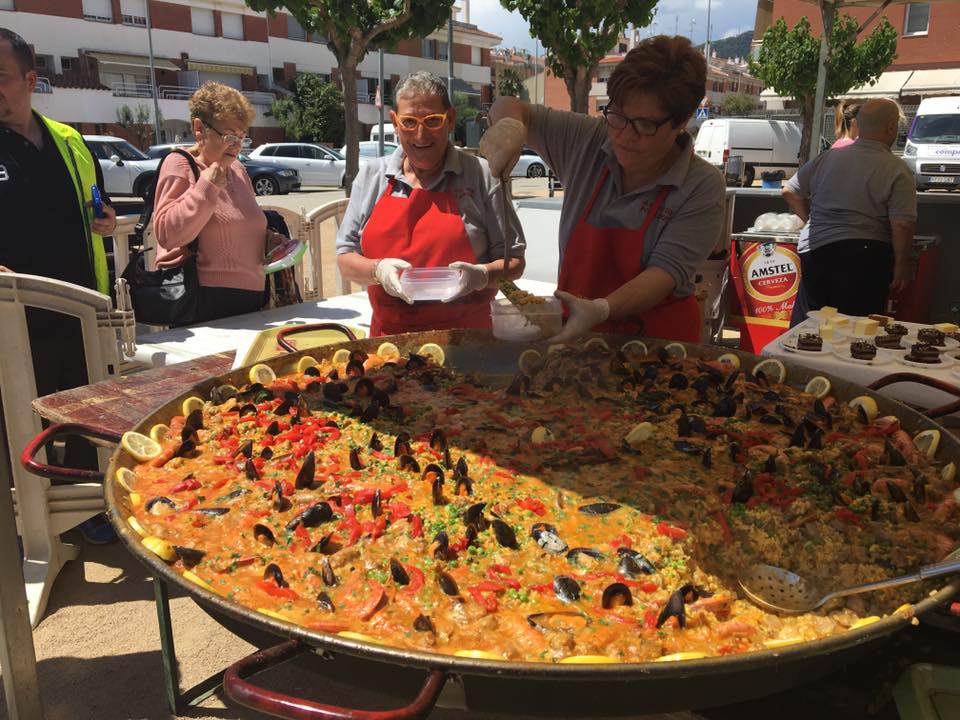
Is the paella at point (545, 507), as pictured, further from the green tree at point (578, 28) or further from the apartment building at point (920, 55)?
the apartment building at point (920, 55)

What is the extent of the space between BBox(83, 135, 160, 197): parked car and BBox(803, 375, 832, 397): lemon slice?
20.7 metres

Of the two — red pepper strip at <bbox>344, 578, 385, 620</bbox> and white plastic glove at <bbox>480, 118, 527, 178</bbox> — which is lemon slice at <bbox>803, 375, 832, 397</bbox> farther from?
red pepper strip at <bbox>344, 578, 385, 620</bbox>

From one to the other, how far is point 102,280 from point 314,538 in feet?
9.76

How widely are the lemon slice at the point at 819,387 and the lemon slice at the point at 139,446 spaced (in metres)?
2.26

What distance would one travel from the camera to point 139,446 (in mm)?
2074

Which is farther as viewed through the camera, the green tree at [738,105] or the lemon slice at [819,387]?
the green tree at [738,105]

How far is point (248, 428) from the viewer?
2.41 m

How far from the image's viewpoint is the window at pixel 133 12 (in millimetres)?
36875

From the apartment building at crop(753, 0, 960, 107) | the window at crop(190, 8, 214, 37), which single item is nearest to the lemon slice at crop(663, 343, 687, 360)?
the apartment building at crop(753, 0, 960, 107)

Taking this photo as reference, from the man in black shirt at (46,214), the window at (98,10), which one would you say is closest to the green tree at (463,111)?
the window at (98,10)

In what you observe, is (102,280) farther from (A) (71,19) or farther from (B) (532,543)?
(A) (71,19)

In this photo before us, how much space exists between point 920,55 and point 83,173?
4095 centimetres

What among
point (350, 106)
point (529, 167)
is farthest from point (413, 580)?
point (529, 167)

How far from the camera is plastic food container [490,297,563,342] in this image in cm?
269
